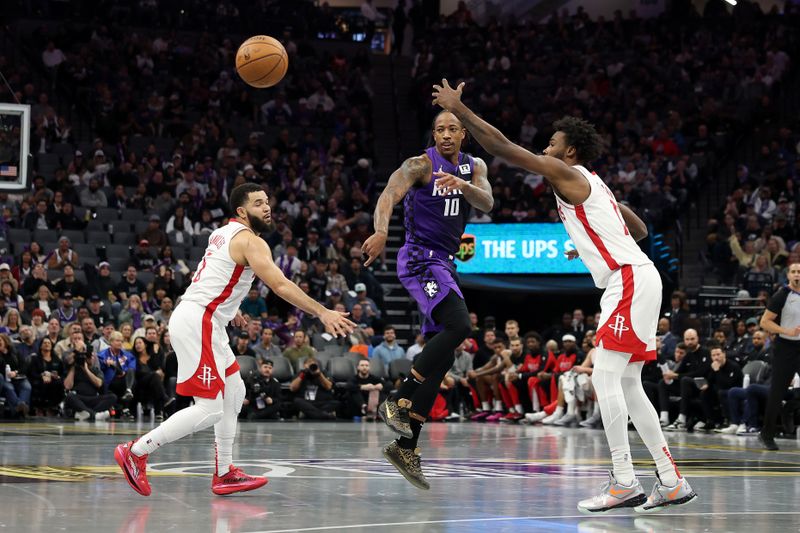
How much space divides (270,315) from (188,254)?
6.79 ft

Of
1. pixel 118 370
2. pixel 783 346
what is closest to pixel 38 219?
pixel 118 370

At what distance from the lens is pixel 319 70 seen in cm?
2977

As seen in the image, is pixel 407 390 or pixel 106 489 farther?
pixel 407 390

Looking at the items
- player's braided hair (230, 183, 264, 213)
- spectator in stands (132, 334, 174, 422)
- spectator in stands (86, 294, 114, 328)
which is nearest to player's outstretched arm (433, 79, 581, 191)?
player's braided hair (230, 183, 264, 213)

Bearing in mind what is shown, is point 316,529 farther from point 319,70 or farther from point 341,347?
point 319,70

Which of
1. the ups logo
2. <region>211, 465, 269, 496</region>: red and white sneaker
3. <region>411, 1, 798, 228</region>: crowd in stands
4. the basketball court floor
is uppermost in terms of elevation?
<region>411, 1, 798, 228</region>: crowd in stands

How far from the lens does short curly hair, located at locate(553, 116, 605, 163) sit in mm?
7176

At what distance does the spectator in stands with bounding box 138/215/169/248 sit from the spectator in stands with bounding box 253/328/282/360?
3672 millimetres

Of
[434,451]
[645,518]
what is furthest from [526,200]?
[645,518]

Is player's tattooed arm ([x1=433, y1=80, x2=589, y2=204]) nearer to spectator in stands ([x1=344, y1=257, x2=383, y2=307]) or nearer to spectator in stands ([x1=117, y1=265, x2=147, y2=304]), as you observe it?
spectator in stands ([x1=117, y1=265, x2=147, y2=304])

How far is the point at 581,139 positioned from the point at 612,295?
3.18 ft

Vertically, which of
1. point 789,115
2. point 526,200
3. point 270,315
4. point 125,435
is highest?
point 789,115

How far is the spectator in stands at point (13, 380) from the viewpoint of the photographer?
17.0 meters

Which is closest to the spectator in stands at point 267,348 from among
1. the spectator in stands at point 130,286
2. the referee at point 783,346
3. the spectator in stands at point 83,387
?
the spectator in stands at point 130,286
